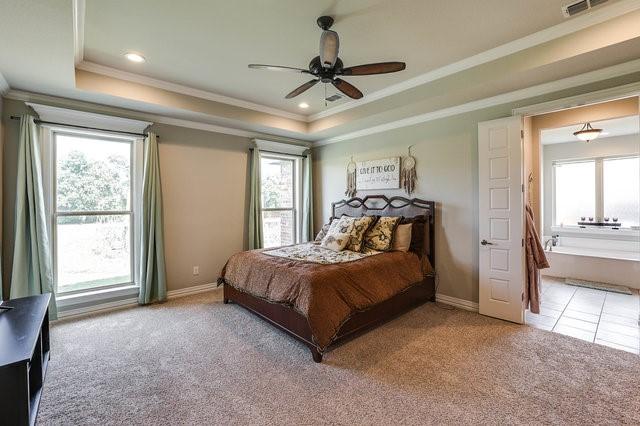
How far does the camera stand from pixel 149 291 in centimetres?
376

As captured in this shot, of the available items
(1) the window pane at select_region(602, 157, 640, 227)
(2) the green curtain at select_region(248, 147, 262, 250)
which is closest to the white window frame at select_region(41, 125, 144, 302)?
(2) the green curtain at select_region(248, 147, 262, 250)

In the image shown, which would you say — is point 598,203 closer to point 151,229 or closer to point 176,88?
point 176,88

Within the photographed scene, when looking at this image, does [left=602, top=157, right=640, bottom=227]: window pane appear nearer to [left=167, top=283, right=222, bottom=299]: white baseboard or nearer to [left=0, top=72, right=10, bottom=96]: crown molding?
[left=167, top=283, right=222, bottom=299]: white baseboard

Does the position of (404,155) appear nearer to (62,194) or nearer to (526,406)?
(526,406)

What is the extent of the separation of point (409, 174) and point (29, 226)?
4.57m

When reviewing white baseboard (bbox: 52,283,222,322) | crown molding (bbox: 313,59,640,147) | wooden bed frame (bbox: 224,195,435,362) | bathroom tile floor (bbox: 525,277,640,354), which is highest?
crown molding (bbox: 313,59,640,147)

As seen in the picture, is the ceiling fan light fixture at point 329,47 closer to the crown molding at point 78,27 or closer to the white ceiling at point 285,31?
the white ceiling at point 285,31

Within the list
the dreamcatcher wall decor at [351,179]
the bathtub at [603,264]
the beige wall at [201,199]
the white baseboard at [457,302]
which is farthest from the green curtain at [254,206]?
the bathtub at [603,264]

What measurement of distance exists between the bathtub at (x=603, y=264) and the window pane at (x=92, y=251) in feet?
22.3

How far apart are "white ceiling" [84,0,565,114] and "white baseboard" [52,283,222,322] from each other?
9.16 ft

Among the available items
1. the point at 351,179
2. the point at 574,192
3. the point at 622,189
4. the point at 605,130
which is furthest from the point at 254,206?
the point at 622,189

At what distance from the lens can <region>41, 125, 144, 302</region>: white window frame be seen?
3.21 meters

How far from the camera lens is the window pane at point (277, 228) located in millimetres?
5145

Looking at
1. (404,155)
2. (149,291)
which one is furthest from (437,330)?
(149,291)
